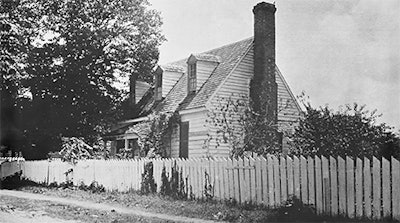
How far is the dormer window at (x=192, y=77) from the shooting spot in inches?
900

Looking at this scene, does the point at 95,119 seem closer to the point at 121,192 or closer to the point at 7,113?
the point at 7,113

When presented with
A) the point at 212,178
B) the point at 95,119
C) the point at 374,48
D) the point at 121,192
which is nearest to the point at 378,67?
the point at 374,48

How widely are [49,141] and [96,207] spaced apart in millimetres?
14620

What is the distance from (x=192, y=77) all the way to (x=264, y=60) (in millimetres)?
3925

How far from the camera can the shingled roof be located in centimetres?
2094

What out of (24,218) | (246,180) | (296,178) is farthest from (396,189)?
(24,218)

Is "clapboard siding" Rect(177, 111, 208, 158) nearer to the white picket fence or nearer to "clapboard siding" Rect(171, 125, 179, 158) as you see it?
"clapboard siding" Rect(171, 125, 179, 158)

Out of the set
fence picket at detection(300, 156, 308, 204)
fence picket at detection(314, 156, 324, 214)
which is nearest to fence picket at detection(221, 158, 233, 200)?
fence picket at detection(300, 156, 308, 204)

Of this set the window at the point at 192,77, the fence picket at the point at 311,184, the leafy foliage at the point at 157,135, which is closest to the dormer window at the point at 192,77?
the window at the point at 192,77

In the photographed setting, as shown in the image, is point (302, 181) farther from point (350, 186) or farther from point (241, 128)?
point (241, 128)

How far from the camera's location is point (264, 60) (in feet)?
69.1

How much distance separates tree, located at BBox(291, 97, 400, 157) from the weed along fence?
2164mm

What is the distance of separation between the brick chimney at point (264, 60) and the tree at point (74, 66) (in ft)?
26.5

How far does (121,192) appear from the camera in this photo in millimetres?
16734
